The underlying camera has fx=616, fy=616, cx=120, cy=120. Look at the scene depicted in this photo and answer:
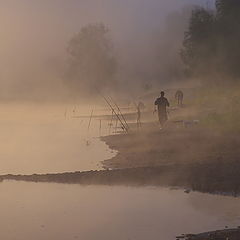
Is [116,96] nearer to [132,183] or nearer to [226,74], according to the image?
[226,74]

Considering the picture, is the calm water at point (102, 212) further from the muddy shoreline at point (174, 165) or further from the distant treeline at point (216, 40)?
the distant treeline at point (216, 40)

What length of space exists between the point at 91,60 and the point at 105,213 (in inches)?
2677

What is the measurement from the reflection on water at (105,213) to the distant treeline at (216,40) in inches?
1110

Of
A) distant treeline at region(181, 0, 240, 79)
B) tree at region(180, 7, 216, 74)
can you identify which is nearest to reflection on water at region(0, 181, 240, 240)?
distant treeline at region(181, 0, 240, 79)

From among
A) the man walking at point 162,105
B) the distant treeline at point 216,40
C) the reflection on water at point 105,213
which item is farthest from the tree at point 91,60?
the reflection on water at point 105,213

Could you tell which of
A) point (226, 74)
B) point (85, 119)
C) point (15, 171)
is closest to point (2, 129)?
point (85, 119)

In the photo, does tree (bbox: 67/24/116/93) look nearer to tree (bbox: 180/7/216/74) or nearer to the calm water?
tree (bbox: 180/7/216/74)

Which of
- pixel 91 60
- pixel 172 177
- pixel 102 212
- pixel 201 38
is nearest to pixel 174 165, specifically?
pixel 172 177

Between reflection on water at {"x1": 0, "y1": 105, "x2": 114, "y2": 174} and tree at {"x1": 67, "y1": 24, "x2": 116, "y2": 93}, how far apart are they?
106ft

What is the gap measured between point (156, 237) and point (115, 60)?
241ft

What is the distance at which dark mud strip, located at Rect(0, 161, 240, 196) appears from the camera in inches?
595

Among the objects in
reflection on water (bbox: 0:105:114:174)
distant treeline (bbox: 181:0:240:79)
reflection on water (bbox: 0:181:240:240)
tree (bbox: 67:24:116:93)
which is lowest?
reflection on water (bbox: 0:181:240:240)

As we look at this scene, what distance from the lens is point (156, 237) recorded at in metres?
10.7

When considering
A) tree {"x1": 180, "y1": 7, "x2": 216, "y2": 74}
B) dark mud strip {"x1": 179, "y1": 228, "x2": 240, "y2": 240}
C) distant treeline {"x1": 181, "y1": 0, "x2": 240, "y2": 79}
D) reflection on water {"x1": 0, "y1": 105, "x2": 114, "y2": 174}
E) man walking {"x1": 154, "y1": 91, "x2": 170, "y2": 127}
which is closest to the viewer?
dark mud strip {"x1": 179, "y1": 228, "x2": 240, "y2": 240}
